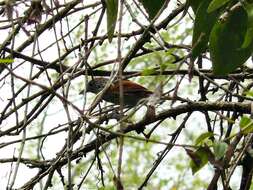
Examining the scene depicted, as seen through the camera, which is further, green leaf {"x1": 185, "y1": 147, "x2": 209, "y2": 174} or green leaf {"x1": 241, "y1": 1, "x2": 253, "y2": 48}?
green leaf {"x1": 241, "y1": 1, "x2": 253, "y2": 48}

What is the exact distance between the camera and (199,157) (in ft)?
5.91

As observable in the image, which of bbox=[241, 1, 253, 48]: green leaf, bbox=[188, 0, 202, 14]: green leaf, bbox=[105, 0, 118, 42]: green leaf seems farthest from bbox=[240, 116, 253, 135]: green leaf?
bbox=[105, 0, 118, 42]: green leaf

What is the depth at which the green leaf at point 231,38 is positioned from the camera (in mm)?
1921

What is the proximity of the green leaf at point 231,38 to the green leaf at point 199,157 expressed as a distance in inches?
13.1

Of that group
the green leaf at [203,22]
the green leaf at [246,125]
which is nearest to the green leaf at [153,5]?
the green leaf at [203,22]

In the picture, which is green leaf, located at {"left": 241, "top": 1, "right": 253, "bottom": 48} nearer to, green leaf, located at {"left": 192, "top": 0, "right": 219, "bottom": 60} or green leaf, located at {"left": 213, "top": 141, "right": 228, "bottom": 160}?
green leaf, located at {"left": 192, "top": 0, "right": 219, "bottom": 60}

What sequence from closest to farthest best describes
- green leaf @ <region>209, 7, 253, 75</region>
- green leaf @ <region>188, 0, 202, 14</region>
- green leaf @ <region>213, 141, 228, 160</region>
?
1. green leaf @ <region>213, 141, 228, 160</region>
2. green leaf @ <region>209, 7, 253, 75</region>
3. green leaf @ <region>188, 0, 202, 14</region>

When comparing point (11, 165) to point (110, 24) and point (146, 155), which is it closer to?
point (110, 24)

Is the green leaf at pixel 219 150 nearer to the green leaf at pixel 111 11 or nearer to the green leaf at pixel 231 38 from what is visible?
the green leaf at pixel 231 38

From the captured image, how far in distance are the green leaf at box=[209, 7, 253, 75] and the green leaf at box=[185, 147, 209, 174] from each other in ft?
1.09

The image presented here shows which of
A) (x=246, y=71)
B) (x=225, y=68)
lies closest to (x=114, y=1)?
(x=225, y=68)

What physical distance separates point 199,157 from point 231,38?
379mm

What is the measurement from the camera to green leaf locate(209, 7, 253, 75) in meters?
1.92

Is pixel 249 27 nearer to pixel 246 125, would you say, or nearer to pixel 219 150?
pixel 246 125
